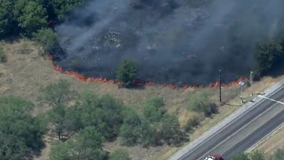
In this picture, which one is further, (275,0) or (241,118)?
(275,0)

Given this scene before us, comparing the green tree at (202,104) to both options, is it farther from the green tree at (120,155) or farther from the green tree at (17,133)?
the green tree at (17,133)

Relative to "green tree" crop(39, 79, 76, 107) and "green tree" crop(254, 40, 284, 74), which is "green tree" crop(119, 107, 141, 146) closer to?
"green tree" crop(39, 79, 76, 107)

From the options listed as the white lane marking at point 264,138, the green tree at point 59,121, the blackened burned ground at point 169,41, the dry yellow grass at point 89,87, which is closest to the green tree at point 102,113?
the dry yellow grass at point 89,87

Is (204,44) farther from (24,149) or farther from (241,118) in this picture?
(24,149)

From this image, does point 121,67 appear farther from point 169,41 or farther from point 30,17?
point 30,17

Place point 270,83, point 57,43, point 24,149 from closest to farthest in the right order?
1. point 24,149
2. point 270,83
3. point 57,43

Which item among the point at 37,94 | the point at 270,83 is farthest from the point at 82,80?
the point at 270,83

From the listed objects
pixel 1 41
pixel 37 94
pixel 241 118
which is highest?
pixel 1 41
